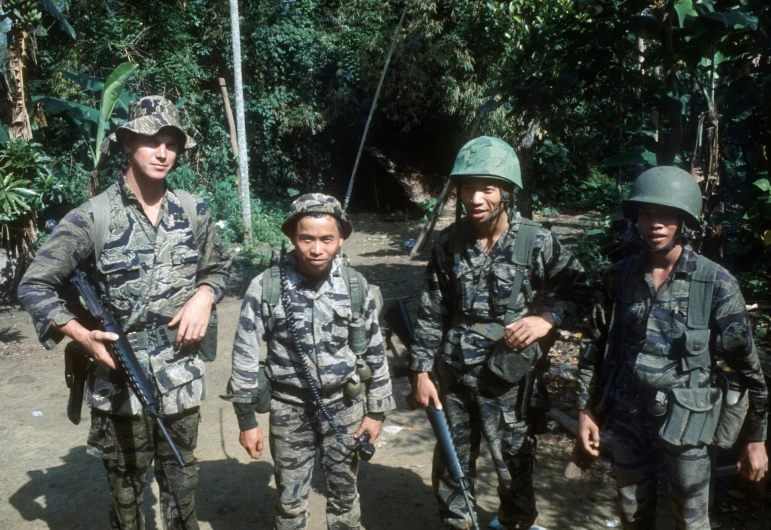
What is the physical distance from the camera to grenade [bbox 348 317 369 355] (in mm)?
2859

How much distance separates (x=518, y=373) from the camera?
299 cm

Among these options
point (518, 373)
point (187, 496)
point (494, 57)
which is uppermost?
point (494, 57)

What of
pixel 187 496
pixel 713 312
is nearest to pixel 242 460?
pixel 187 496

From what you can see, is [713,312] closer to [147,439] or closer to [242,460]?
[147,439]

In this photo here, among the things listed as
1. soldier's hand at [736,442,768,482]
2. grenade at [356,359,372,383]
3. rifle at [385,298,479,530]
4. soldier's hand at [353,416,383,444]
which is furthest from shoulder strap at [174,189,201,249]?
soldier's hand at [736,442,768,482]

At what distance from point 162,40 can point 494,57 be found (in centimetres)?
703

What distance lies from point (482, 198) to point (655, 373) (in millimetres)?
1020

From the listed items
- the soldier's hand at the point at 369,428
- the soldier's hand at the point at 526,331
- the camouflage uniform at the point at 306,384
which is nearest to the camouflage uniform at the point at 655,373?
the soldier's hand at the point at 526,331

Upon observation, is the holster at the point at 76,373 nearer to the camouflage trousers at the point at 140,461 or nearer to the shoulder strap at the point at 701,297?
the camouflage trousers at the point at 140,461

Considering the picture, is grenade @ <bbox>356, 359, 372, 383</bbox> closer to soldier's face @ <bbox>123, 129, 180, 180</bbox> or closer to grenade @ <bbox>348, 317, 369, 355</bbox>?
grenade @ <bbox>348, 317, 369, 355</bbox>

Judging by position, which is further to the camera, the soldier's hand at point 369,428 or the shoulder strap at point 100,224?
the soldier's hand at point 369,428

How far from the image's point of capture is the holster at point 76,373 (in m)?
2.91

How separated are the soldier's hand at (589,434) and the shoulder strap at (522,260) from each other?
1.78ft

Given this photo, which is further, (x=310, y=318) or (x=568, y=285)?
(x=568, y=285)
